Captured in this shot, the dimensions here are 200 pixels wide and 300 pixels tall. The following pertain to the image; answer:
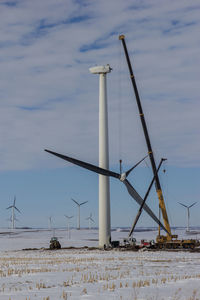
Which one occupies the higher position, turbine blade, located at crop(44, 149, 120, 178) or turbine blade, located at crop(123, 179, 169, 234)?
turbine blade, located at crop(44, 149, 120, 178)

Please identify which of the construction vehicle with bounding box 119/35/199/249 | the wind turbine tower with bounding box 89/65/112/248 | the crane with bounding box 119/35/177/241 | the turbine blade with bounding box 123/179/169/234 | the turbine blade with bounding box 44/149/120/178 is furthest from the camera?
the wind turbine tower with bounding box 89/65/112/248

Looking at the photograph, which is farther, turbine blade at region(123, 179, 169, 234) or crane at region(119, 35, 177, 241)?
turbine blade at region(123, 179, 169, 234)

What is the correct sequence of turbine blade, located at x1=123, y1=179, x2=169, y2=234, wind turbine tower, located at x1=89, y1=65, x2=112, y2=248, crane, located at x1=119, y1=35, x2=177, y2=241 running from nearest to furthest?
crane, located at x1=119, y1=35, x2=177, y2=241, turbine blade, located at x1=123, y1=179, x2=169, y2=234, wind turbine tower, located at x1=89, y1=65, x2=112, y2=248

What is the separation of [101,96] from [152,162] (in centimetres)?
1335

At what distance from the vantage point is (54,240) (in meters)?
64.2

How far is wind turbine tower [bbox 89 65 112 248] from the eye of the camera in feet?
220

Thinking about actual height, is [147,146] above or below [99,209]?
above

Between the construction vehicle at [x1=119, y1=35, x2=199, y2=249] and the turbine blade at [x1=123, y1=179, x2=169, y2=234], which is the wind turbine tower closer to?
the turbine blade at [x1=123, y1=179, x2=169, y2=234]

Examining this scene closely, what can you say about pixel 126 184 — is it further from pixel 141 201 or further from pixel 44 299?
pixel 44 299

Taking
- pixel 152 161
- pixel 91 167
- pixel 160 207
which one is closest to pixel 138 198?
pixel 160 207

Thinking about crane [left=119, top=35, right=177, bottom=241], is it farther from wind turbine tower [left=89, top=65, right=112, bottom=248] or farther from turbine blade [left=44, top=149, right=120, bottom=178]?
turbine blade [left=44, top=149, right=120, bottom=178]

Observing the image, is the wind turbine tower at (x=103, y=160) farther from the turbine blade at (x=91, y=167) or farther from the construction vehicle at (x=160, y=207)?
the construction vehicle at (x=160, y=207)

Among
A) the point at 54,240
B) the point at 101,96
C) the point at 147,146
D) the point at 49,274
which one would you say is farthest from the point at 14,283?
the point at 101,96

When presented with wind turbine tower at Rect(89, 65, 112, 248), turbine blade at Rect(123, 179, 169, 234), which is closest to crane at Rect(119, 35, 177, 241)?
turbine blade at Rect(123, 179, 169, 234)
